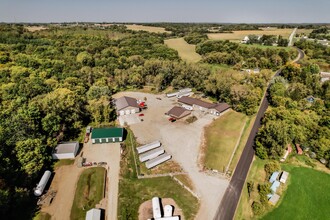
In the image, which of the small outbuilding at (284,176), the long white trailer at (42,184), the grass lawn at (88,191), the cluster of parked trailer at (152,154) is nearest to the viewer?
the grass lawn at (88,191)

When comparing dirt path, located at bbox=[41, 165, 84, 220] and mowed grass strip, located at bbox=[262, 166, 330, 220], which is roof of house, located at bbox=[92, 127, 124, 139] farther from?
mowed grass strip, located at bbox=[262, 166, 330, 220]

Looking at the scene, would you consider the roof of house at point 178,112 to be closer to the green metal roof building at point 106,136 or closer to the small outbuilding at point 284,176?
the green metal roof building at point 106,136

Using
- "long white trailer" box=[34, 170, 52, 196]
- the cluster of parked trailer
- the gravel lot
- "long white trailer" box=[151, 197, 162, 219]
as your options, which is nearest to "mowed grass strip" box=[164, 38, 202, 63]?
the gravel lot

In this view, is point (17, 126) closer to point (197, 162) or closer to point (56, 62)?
point (197, 162)

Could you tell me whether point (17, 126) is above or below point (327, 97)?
above

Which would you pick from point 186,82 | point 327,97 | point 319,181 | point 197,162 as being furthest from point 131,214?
point 327,97

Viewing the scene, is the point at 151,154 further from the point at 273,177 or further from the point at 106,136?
the point at 273,177

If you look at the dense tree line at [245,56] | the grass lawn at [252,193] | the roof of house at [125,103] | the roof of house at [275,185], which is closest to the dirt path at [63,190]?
the roof of house at [125,103]
